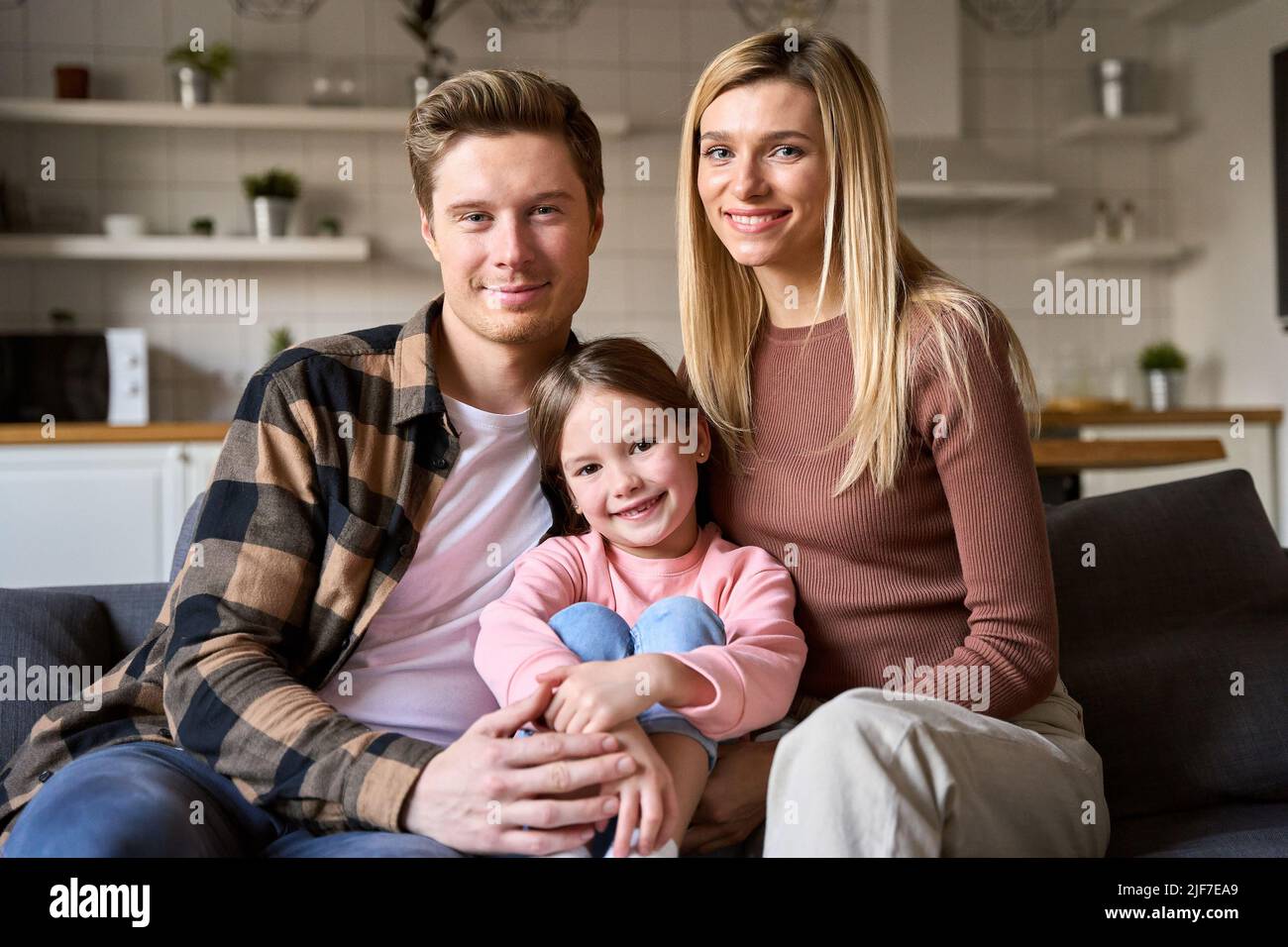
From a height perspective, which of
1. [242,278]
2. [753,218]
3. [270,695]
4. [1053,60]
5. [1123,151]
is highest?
[1053,60]

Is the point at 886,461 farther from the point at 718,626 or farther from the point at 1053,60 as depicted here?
the point at 1053,60

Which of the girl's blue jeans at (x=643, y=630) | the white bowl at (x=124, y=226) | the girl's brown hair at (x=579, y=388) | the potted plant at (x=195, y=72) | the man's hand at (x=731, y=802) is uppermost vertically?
the potted plant at (x=195, y=72)

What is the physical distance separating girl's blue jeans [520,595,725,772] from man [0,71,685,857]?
108mm

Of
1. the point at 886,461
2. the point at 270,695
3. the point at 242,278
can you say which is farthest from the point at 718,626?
the point at 242,278

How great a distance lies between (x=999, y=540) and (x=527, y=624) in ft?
1.53

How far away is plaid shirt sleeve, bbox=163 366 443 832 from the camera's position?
114 centimetres

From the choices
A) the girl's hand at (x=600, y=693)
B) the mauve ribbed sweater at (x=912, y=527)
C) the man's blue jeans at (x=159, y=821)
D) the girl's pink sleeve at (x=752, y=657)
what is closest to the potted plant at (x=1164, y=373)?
the mauve ribbed sweater at (x=912, y=527)

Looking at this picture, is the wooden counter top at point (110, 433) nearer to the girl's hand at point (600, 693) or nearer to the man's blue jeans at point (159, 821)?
the man's blue jeans at point (159, 821)

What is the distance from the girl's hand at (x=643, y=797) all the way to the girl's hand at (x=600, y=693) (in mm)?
21

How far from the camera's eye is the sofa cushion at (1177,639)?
4.96 feet

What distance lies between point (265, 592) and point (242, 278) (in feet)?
10.1

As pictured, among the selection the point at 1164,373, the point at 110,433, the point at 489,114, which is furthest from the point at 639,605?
the point at 1164,373

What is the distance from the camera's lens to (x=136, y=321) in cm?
400

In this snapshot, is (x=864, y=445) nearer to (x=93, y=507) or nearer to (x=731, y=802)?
(x=731, y=802)
